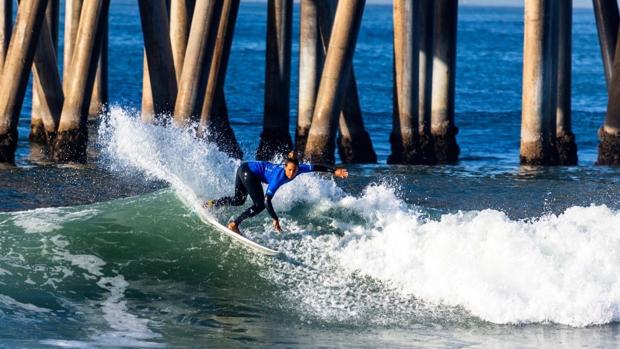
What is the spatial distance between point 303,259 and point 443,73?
796 centimetres

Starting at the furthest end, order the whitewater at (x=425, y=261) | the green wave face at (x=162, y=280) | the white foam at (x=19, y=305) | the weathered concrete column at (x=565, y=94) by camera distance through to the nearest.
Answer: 1. the weathered concrete column at (x=565, y=94)
2. the whitewater at (x=425, y=261)
3. the white foam at (x=19, y=305)
4. the green wave face at (x=162, y=280)

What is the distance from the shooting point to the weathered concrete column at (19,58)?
1939 centimetres

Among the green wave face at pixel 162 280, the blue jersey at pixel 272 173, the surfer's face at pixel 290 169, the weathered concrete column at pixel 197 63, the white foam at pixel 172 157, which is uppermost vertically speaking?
the weathered concrete column at pixel 197 63

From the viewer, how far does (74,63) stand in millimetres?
19766

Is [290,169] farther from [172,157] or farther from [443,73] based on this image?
[443,73]

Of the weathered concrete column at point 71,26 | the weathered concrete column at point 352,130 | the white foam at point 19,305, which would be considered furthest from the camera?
the weathered concrete column at point 71,26

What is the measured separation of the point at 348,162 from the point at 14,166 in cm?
542

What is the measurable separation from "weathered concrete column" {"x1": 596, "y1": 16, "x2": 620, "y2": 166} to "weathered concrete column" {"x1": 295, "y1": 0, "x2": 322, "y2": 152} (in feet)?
15.5

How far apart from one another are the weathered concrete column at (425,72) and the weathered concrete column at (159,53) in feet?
13.1

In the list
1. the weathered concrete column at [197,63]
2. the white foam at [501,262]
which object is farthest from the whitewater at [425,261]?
the weathered concrete column at [197,63]

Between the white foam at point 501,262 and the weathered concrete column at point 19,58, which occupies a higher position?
the weathered concrete column at point 19,58

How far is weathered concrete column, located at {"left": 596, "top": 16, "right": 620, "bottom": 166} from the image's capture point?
20.4 m

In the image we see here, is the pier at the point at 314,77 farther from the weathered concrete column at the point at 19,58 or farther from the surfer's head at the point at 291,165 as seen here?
the surfer's head at the point at 291,165

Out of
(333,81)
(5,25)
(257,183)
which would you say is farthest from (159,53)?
(257,183)
